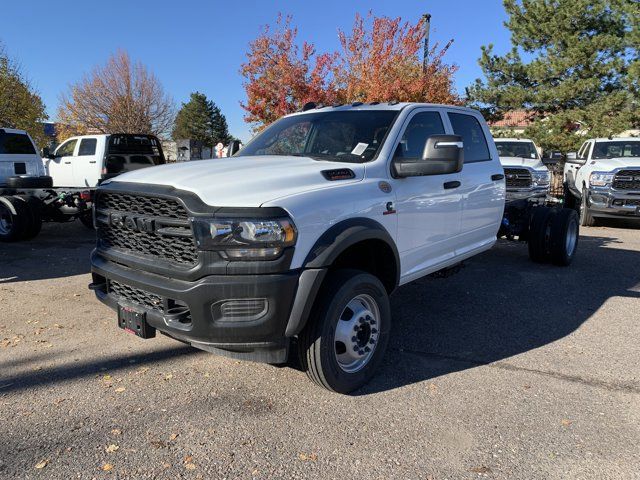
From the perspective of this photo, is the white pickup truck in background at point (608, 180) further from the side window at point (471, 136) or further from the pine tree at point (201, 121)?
the pine tree at point (201, 121)

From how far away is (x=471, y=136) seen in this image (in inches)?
209

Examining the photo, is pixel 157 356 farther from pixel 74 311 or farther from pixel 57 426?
pixel 74 311

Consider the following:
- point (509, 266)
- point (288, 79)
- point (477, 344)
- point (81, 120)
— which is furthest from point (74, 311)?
point (81, 120)

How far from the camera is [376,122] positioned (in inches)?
164

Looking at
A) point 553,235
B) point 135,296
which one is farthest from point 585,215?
point 135,296

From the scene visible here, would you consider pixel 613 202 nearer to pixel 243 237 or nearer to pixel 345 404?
pixel 345 404

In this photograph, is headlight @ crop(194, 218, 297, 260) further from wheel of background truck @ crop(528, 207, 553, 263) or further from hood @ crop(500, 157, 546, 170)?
hood @ crop(500, 157, 546, 170)

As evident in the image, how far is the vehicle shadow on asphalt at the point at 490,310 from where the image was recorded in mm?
4078

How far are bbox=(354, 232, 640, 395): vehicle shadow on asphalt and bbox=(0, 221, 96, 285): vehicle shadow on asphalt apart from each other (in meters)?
4.73

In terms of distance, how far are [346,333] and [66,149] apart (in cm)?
1301

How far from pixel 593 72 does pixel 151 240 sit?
23026mm

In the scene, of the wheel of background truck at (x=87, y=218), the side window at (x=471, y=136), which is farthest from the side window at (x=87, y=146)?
the side window at (x=471, y=136)

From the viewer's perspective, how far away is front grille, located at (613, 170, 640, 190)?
11.0 metres

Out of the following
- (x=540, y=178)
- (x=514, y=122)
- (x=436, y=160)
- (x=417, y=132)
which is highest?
(x=514, y=122)
